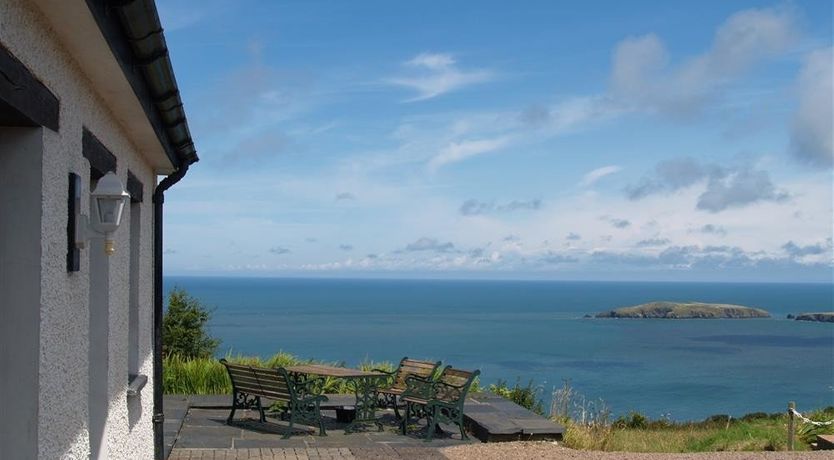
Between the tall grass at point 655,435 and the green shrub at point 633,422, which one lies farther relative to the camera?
the green shrub at point 633,422

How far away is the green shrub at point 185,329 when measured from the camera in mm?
16781

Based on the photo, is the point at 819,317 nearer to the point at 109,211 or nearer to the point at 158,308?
the point at 158,308

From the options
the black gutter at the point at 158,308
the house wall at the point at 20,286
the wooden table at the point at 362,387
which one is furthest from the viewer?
the wooden table at the point at 362,387

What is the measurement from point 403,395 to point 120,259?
18.7ft

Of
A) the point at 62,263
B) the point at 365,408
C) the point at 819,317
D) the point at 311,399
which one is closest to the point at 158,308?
the point at 311,399

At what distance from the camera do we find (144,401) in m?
7.99

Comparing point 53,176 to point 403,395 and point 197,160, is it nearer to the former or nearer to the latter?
point 197,160

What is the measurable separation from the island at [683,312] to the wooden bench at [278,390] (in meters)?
120

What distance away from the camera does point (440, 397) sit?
37.3ft

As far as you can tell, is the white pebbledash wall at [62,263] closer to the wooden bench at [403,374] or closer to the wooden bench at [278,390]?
the wooden bench at [278,390]

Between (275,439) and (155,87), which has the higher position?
(155,87)

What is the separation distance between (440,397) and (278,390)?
1.84 metres

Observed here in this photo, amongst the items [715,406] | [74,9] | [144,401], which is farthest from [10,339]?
[715,406]

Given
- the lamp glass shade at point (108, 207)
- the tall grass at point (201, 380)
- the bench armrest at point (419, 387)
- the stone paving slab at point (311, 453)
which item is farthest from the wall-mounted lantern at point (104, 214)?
the tall grass at point (201, 380)
